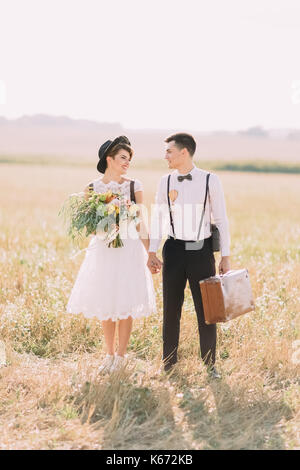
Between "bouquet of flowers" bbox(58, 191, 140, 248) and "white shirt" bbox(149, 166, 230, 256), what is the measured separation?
321 mm

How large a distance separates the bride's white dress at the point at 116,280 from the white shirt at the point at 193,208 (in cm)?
24

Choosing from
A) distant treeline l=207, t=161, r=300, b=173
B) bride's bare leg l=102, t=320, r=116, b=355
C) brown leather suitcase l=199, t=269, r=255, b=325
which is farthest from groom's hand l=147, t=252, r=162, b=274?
distant treeline l=207, t=161, r=300, b=173

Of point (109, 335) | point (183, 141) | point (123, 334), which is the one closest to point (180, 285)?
point (123, 334)

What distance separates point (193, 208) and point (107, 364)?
174 centimetres

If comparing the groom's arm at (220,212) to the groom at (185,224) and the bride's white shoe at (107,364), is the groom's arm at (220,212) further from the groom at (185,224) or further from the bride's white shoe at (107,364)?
the bride's white shoe at (107,364)

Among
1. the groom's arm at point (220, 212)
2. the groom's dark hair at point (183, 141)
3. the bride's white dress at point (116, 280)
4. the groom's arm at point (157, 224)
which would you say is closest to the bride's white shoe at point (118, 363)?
the bride's white dress at point (116, 280)

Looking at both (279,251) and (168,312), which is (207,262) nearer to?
(168,312)

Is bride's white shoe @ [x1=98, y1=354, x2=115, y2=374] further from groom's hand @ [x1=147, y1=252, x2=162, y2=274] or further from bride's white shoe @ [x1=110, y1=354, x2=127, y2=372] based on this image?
groom's hand @ [x1=147, y1=252, x2=162, y2=274]

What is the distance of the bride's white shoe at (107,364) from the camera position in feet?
18.5

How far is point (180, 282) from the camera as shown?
567cm

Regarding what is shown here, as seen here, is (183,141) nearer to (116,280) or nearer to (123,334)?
(116,280)

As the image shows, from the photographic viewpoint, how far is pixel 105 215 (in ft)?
18.1

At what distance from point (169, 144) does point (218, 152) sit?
369ft
